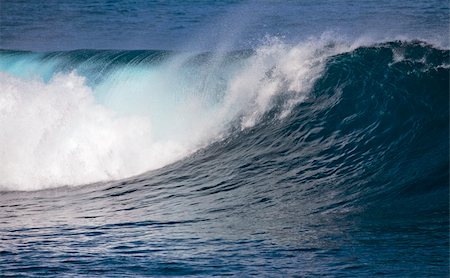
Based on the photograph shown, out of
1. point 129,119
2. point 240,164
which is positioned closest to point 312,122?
point 240,164

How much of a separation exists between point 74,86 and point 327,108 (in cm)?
463

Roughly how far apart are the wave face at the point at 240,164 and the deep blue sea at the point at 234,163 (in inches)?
1.1

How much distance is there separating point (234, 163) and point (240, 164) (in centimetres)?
14

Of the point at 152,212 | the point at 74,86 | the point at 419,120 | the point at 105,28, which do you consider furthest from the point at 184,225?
the point at 105,28

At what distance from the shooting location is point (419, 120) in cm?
1071

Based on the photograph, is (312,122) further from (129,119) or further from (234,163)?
(129,119)

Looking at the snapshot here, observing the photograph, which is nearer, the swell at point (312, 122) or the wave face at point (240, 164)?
the wave face at point (240, 164)

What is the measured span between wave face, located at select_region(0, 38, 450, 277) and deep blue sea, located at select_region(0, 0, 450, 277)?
1.1 inches

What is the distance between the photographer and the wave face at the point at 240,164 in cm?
717

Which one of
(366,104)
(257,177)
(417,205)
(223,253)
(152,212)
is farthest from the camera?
(366,104)

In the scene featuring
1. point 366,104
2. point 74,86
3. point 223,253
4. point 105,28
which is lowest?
point 223,253

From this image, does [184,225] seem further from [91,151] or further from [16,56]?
[16,56]

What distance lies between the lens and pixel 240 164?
11203 millimetres

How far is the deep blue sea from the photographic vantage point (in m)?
7.12
